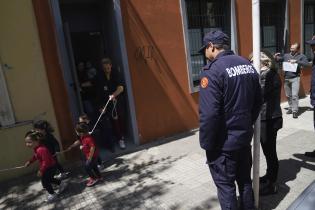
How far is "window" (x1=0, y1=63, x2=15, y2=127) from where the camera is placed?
4746 millimetres

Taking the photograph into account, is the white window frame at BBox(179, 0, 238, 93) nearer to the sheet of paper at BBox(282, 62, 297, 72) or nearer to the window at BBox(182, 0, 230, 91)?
the window at BBox(182, 0, 230, 91)

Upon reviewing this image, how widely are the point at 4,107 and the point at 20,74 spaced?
581 millimetres

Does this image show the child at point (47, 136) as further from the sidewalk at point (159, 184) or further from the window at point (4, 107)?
the sidewalk at point (159, 184)

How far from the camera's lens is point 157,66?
20.4 feet

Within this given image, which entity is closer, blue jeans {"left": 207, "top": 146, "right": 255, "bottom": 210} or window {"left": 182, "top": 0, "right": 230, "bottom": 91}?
blue jeans {"left": 207, "top": 146, "right": 255, "bottom": 210}

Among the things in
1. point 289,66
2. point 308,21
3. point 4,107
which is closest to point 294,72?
point 289,66

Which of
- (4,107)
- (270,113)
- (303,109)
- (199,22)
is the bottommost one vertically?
(303,109)

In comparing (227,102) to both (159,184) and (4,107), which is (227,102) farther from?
(4,107)

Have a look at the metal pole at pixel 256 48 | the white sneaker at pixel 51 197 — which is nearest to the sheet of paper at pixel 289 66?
the metal pole at pixel 256 48

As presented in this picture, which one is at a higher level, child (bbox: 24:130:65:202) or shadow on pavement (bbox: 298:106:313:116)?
child (bbox: 24:130:65:202)

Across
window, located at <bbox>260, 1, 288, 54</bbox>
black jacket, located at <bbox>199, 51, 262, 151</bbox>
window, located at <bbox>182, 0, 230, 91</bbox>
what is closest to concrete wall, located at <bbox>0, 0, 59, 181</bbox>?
window, located at <bbox>182, 0, 230, 91</bbox>

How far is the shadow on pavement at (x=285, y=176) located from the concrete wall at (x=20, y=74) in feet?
12.1

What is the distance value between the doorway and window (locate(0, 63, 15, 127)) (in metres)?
0.99

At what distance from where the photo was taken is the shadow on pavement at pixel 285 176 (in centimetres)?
360
